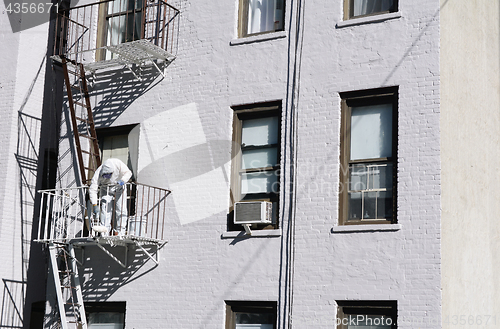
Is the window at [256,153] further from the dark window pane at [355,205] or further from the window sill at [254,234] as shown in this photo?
the dark window pane at [355,205]

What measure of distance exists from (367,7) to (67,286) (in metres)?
7.29

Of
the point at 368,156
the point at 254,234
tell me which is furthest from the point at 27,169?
the point at 368,156

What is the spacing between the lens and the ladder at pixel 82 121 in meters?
14.4

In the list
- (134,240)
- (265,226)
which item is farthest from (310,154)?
(134,240)

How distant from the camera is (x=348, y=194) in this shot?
1220 centimetres

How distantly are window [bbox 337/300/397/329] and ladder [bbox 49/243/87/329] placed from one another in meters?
4.78

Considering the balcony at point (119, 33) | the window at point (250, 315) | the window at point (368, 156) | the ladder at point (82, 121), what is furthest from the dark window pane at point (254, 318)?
the balcony at point (119, 33)

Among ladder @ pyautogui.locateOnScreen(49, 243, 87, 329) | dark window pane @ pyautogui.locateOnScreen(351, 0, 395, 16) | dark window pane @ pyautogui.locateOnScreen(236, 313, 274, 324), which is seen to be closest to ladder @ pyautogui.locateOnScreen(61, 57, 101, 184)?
ladder @ pyautogui.locateOnScreen(49, 243, 87, 329)

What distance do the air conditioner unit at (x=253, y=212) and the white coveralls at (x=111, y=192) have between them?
2.11 meters

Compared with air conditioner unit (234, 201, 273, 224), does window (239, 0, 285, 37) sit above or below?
above

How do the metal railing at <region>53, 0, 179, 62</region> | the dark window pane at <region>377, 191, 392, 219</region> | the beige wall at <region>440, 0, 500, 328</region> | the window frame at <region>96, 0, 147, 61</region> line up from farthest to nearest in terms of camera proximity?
1. the window frame at <region>96, 0, 147, 61</region>
2. the metal railing at <region>53, 0, 179, 62</region>
3. the dark window pane at <region>377, 191, 392, 219</region>
4. the beige wall at <region>440, 0, 500, 328</region>

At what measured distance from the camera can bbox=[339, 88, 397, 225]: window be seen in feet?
39.1

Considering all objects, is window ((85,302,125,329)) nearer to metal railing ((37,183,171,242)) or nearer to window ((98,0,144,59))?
metal railing ((37,183,171,242))

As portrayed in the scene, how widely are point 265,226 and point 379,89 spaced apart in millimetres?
2942
